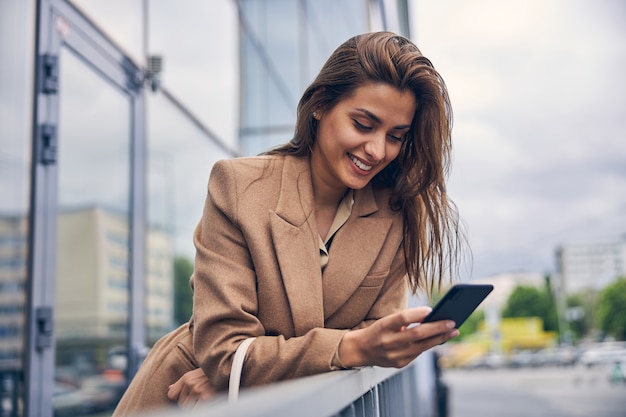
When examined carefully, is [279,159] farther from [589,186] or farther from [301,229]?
[589,186]

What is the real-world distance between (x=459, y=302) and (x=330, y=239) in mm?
472

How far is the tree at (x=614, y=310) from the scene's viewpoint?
60.5 metres

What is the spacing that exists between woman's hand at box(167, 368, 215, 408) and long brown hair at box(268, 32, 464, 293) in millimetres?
563

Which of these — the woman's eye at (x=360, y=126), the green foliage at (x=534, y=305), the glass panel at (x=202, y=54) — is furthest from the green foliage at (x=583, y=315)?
the woman's eye at (x=360, y=126)

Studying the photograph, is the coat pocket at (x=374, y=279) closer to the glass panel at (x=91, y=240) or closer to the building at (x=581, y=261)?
the glass panel at (x=91, y=240)

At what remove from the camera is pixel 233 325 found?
Result: 55.4 inches

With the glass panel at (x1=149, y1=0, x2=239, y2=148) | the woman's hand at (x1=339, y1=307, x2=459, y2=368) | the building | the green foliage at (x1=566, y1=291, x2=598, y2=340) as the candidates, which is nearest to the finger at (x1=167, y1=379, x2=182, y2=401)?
the woman's hand at (x1=339, y1=307, x2=459, y2=368)

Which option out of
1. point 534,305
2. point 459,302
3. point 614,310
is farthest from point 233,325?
point 534,305

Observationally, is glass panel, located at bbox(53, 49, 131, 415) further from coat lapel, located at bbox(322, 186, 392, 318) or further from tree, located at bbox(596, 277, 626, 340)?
tree, located at bbox(596, 277, 626, 340)

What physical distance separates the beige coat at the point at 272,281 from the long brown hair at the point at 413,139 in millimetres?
54

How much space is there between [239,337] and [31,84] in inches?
92.5

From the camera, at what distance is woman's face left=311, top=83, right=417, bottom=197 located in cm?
161

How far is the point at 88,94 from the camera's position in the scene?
12.7ft

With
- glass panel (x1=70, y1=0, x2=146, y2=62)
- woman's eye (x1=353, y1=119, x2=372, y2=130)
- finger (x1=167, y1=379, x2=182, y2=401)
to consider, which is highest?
glass panel (x1=70, y1=0, x2=146, y2=62)
